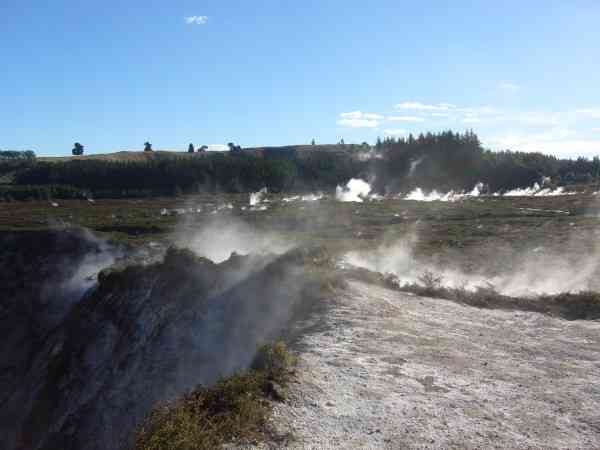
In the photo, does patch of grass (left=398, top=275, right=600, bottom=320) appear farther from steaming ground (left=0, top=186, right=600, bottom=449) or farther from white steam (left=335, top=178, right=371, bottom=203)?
white steam (left=335, top=178, right=371, bottom=203)

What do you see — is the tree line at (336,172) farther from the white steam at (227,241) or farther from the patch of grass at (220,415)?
the patch of grass at (220,415)

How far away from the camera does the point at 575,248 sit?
1387 inches

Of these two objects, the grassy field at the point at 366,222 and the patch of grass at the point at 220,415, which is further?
the grassy field at the point at 366,222

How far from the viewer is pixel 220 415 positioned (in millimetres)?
10023

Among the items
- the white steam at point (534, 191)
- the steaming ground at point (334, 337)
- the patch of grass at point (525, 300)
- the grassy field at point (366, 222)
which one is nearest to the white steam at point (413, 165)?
the white steam at point (534, 191)

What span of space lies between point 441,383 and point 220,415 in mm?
5121

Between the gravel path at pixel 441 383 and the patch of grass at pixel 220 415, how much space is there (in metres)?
0.39

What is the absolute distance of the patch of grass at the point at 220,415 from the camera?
9.06m

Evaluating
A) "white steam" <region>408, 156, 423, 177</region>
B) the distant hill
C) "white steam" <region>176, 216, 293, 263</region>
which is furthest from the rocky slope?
the distant hill

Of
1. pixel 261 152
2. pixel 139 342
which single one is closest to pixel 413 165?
pixel 261 152

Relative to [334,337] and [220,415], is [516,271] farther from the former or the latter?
[220,415]

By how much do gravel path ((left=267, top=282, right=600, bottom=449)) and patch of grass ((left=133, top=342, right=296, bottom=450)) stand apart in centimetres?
39

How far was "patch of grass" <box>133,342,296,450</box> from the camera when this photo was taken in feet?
29.7

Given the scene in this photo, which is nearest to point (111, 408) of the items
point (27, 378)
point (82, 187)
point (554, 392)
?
point (27, 378)
